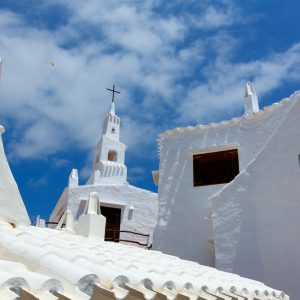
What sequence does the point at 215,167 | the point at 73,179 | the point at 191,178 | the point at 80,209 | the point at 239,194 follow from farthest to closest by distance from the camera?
the point at 73,179
the point at 80,209
the point at 191,178
the point at 215,167
the point at 239,194

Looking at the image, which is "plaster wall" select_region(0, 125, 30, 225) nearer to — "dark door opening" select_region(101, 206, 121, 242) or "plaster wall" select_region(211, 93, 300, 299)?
"plaster wall" select_region(211, 93, 300, 299)

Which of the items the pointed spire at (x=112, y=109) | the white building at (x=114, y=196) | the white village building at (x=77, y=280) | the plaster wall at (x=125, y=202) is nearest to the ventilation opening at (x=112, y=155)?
the white building at (x=114, y=196)

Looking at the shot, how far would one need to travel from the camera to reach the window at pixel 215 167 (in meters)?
13.8

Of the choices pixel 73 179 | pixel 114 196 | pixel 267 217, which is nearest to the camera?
pixel 267 217

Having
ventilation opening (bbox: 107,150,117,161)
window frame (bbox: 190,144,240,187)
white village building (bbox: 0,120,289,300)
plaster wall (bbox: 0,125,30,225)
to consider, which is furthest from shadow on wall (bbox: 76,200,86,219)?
white village building (bbox: 0,120,289,300)

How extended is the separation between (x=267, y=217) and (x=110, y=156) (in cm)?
1391

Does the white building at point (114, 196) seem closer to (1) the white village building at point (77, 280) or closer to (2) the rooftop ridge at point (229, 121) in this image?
(2) the rooftop ridge at point (229, 121)

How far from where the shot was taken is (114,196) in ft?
68.5

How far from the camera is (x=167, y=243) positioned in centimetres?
1392

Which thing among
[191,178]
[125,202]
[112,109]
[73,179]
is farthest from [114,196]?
[191,178]

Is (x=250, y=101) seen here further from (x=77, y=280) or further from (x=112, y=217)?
(x=77, y=280)

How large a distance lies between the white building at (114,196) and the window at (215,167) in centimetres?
608

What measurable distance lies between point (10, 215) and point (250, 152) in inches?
363

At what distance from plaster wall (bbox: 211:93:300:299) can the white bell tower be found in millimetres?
10970
